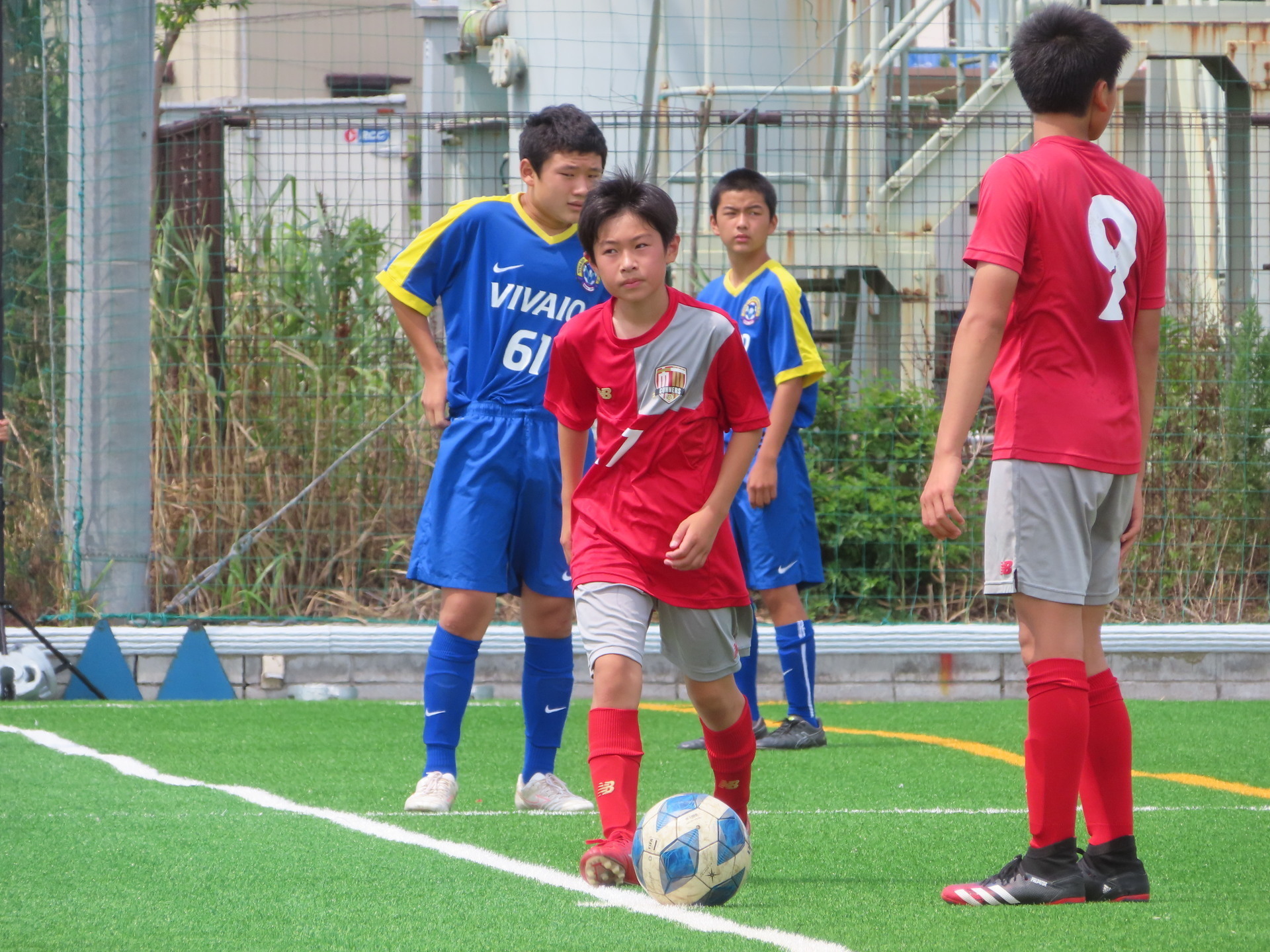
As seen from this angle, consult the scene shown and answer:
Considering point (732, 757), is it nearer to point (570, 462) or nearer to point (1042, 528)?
point (570, 462)

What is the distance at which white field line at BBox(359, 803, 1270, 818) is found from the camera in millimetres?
5016

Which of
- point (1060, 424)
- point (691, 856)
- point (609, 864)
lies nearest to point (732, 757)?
point (609, 864)

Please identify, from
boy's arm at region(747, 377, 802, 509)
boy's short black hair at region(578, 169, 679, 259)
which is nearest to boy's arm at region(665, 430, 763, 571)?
boy's short black hair at region(578, 169, 679, 259)

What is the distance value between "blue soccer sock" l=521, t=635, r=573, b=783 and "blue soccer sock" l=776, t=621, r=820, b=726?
1640 mm

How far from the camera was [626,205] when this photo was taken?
4.12 meters

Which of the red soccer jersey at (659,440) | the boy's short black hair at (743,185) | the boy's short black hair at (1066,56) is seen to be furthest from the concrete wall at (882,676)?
the boy's short black hair at (1066,56)

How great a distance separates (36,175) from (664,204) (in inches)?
250

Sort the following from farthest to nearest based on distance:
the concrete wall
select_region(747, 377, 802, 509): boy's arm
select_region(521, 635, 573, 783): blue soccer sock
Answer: the concrete wall → select_region(747, 377, 802, 509): boy's arm → select_region(521, 635, 573, 783): blue soccer sock

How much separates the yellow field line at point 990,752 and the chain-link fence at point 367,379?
5.43ft

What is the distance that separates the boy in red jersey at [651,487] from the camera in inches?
157

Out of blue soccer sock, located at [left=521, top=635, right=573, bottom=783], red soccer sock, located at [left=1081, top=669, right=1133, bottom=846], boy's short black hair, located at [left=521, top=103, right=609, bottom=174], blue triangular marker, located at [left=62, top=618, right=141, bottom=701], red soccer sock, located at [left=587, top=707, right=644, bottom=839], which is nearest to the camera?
red soccer sock, located at [left=1081, top=669, right=1133, bottom=846]

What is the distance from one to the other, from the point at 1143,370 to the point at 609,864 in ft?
5.49

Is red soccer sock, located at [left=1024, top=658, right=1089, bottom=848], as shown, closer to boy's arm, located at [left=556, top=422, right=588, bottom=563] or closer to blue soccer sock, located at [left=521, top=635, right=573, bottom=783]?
boy's arm, located at [left=556, top=422, right=588, bottom=563]

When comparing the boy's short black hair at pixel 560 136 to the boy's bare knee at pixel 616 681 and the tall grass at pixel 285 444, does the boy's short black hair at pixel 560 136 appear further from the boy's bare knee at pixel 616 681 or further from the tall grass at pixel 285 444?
the tall grass at pixel 285 444
